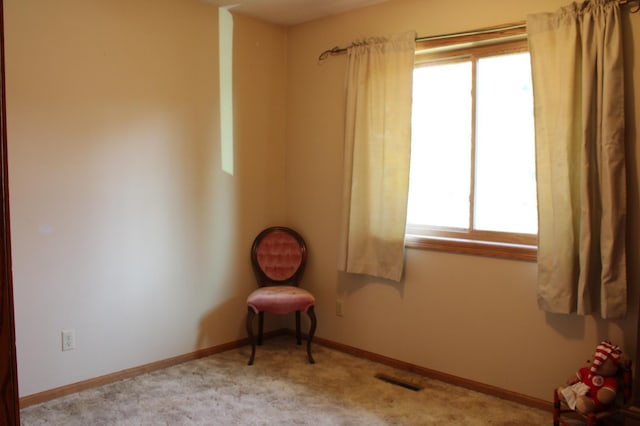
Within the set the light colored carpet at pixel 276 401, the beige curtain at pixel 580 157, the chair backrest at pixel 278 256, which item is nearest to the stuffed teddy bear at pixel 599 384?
the beige curtain at pixel 580 157

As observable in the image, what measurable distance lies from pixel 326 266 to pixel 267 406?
1308 mm

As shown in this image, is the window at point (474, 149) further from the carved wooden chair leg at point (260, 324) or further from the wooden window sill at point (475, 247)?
the carved wooden chair leg at point (260, 324)

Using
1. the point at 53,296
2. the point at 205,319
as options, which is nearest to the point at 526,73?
the point at 205,319

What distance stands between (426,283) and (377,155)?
89cm

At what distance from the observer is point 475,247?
3.22 meters

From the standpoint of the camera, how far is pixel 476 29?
3146mm

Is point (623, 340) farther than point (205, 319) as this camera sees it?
No

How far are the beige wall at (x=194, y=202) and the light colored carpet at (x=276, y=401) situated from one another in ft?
0.55

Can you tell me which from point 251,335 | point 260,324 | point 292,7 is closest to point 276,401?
point 251,335

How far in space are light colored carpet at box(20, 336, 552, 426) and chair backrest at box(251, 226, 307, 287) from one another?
68cm

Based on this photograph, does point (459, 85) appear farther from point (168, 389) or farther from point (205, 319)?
point (168, 389)

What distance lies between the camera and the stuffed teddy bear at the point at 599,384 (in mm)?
2518

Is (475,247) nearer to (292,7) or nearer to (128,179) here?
(292,7)

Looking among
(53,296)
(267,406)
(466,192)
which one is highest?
(466,192)
